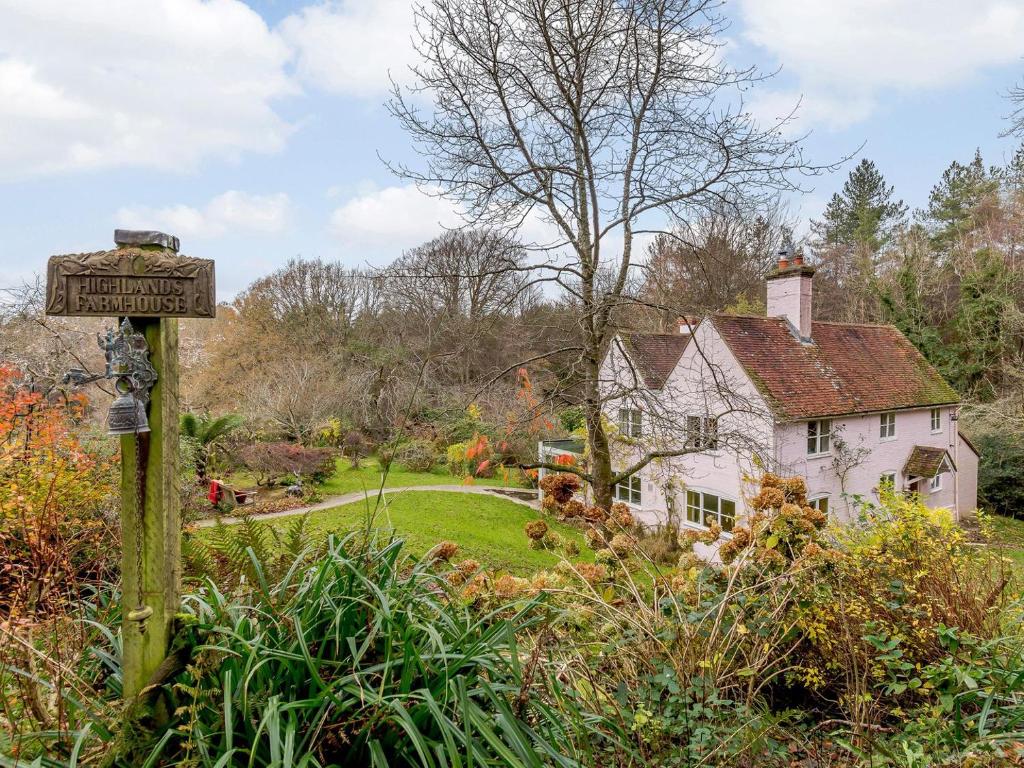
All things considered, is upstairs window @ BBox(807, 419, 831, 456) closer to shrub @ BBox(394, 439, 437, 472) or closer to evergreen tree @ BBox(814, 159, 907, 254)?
shrub @ BBox(394, 439, 437, 472)

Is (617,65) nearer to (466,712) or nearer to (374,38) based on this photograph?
(374,38)

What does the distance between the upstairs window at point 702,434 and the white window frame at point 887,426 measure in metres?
10.9

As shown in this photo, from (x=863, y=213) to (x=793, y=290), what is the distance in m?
21.7

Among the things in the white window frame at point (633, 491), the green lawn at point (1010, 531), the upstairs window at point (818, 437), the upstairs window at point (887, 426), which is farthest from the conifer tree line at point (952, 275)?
the white window frame at point (633, 491)

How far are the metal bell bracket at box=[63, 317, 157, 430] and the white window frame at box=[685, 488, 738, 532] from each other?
13002 millimetres

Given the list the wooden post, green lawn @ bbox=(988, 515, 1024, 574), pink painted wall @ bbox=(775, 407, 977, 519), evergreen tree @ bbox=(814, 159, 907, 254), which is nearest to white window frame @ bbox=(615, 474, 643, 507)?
pink painted wall @ bbox=(775, 407, 977, 519)

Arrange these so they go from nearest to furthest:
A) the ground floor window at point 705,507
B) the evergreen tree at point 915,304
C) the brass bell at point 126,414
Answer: the brass bell at point 126,414 → the ground floor window at point 705,507 → the evergreen tree at point 915,304

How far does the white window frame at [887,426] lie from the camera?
14805 millimetres

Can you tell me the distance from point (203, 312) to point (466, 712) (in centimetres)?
150

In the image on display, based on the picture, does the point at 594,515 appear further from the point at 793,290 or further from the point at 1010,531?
the point at 1010,531

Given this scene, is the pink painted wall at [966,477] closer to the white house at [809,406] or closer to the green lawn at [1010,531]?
the white house at [809,406]

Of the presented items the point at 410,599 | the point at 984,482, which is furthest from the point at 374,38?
the point at 984,482

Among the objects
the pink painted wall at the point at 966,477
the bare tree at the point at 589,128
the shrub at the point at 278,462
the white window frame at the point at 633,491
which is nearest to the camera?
the bare tree at the point at 589,128

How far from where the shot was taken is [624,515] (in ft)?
11.8
